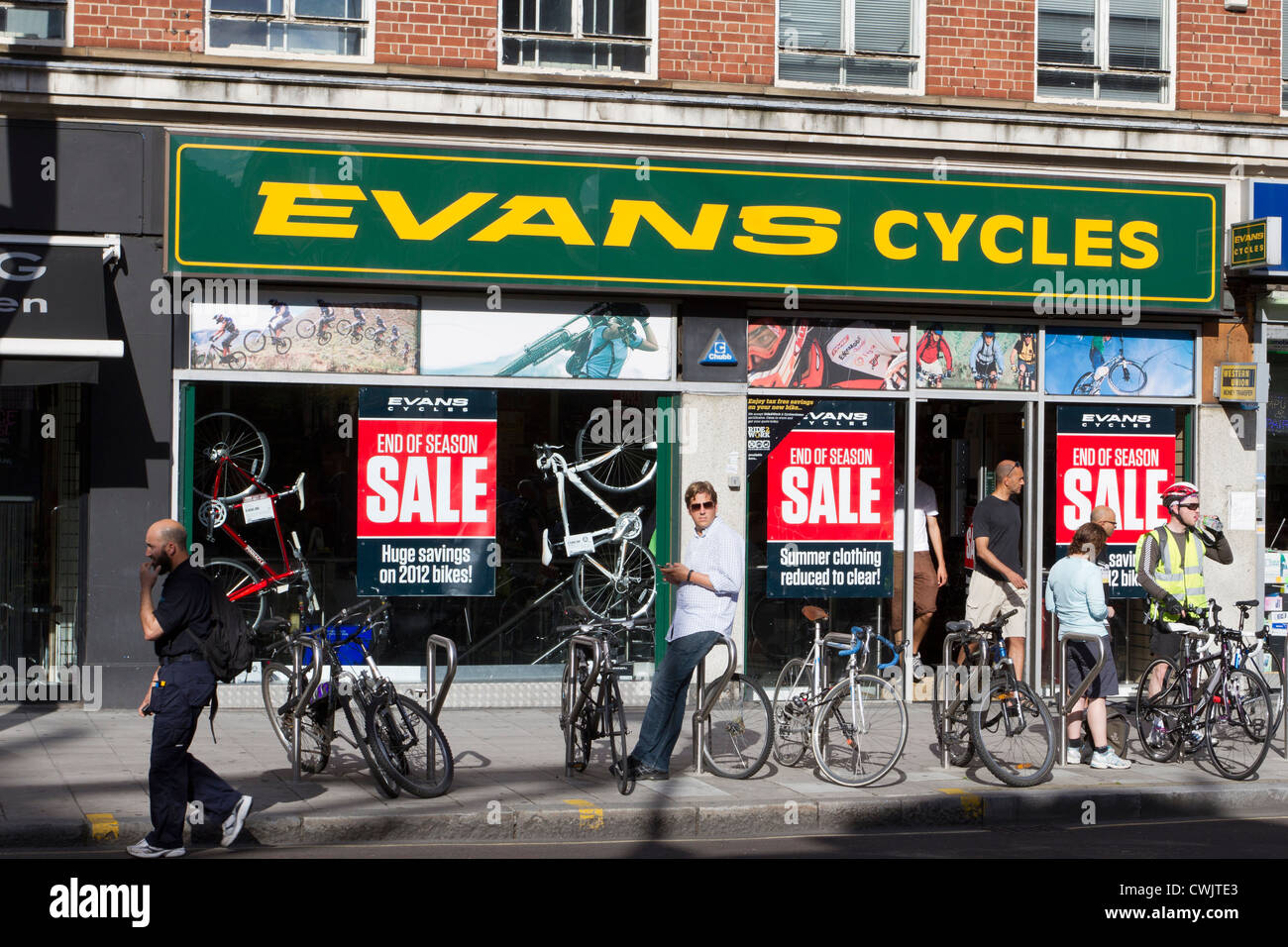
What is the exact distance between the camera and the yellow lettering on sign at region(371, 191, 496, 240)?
12766 millimetres

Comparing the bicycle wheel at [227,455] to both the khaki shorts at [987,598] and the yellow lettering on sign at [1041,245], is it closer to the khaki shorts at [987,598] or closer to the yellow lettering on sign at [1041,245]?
the khaki shorts at [987,598]

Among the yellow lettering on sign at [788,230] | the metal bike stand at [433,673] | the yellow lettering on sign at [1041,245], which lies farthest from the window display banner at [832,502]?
the metal bike stand at [433,673]

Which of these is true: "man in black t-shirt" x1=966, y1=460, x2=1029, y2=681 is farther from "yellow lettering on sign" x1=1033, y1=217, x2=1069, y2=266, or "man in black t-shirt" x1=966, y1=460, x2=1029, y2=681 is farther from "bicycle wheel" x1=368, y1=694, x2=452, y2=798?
"bicycle wheel" x1=368, y1=694, x2=452, y2=798

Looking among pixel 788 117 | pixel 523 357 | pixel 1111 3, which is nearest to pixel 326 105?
pixel 523 357

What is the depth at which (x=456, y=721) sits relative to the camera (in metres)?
12.4

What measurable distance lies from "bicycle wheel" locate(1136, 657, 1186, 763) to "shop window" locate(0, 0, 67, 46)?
977 centimetres

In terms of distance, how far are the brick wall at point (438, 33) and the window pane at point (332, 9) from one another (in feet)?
0.76

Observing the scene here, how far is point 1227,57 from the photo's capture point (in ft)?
48.0

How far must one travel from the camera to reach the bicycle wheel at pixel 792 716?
33.6ft

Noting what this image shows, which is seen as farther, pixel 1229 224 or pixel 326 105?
pixel 1229 224

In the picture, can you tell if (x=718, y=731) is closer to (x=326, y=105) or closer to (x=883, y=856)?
(x=883, y=856)

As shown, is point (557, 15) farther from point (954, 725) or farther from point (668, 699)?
point (954, 725)
